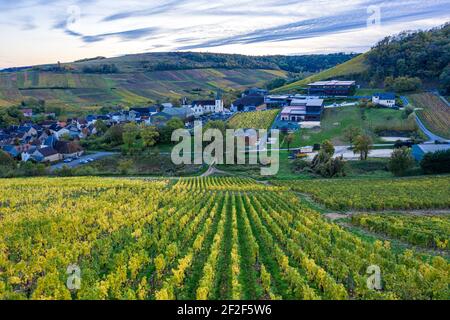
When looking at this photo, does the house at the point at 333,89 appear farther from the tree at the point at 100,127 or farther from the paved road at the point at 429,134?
the tree at the point at 100,127

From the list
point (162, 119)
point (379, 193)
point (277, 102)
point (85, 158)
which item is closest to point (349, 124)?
point (277, 102)

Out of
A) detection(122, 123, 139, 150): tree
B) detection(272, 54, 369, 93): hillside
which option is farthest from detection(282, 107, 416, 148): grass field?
detection(272, 54, 369, 93): hillside

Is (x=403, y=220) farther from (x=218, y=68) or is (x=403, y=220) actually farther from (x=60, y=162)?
(x=218, y=68)

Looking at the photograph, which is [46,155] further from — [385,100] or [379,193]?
[385,100]

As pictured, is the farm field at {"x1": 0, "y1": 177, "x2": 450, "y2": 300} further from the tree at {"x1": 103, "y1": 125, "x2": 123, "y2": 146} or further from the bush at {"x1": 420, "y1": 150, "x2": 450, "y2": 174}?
the tree at {"x1": 103, "y1": 125, "x2": 123, "y2": 146}

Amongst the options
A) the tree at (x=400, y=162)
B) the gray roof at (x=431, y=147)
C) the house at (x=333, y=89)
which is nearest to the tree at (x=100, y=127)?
the house at (x=333, y=89)

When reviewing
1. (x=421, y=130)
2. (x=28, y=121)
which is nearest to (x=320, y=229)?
(x=421, y=130)
